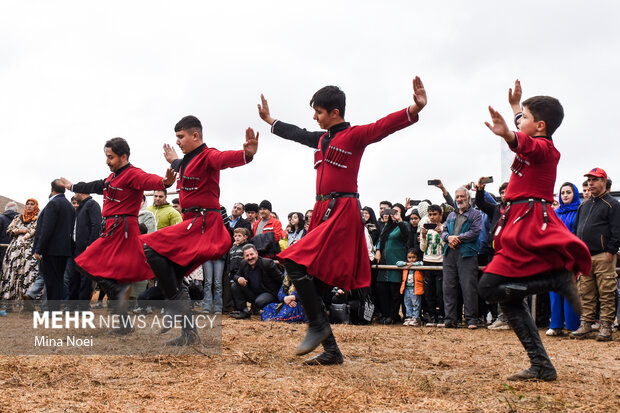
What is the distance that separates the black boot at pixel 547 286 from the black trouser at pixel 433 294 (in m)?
5.89

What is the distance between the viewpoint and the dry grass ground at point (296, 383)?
3.44 m

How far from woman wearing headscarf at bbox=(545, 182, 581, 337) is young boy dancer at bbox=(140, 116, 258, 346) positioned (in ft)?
17.3

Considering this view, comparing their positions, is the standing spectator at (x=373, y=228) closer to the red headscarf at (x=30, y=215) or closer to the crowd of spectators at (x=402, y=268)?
the crowd of spectators at (x=402, y=268)

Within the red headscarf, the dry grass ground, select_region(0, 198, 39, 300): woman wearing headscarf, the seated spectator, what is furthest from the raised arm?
the red headscarf

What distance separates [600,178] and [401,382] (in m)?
5.54

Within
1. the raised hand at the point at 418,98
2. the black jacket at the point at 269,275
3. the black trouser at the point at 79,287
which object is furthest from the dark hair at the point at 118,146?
the black trouser at the point at 79,287

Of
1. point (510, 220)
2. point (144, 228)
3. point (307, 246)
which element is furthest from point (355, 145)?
point (144, 228)

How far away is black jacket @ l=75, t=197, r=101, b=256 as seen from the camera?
10.1 m

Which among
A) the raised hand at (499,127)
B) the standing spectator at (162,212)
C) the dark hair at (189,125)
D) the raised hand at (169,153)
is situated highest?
the dark hair at (189,125)

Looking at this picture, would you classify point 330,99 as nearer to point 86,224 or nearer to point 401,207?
point 86,224

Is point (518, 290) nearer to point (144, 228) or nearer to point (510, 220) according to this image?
point (510, 220)

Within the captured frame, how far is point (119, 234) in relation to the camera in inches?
269

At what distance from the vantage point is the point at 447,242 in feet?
31.6

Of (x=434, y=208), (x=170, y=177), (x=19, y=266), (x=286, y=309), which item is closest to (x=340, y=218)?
(x=170, y=177)
